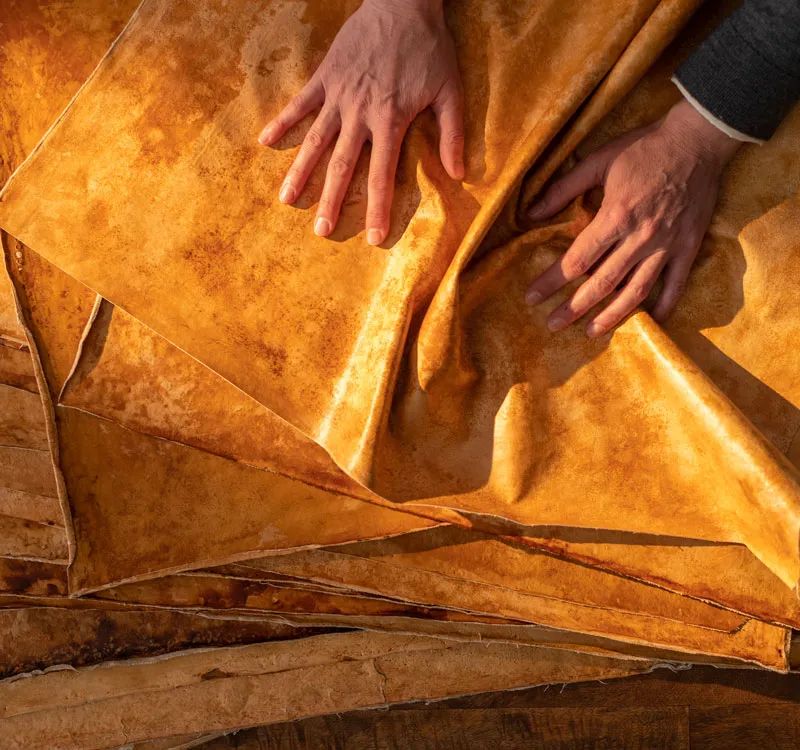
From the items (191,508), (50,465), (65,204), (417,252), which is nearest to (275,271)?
(417,252)

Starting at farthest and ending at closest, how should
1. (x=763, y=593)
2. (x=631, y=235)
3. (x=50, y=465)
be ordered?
1. (x=50, y=465)
2. (x=763, y=593)
3. (x=631, y=235)

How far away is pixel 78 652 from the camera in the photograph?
4.40 ft

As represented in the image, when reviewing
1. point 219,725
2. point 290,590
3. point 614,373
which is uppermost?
point 614,373

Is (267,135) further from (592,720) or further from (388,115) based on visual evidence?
(592,720)

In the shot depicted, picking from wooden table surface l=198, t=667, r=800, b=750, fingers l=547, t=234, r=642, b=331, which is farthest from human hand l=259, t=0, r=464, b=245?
wooden table surface l=198, t=667, r=800, b=750

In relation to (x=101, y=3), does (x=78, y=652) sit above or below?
below

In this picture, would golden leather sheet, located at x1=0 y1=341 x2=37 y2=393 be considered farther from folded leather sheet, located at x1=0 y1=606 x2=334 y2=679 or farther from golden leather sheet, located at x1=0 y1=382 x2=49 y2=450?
folded leather sheet, located at x1=0 y1=606 x2=334 y2=679

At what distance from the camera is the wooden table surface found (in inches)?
58.7

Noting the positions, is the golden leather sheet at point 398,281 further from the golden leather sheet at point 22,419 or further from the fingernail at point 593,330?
the golden leather sheet at point 22,419

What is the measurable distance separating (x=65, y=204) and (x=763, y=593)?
1.28 meters

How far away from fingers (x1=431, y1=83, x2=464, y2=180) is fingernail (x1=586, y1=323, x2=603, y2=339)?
301mm

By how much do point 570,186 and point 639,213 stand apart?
11 cm

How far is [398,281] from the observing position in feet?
3.29

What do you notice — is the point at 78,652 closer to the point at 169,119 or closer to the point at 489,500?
the point at 489,500
